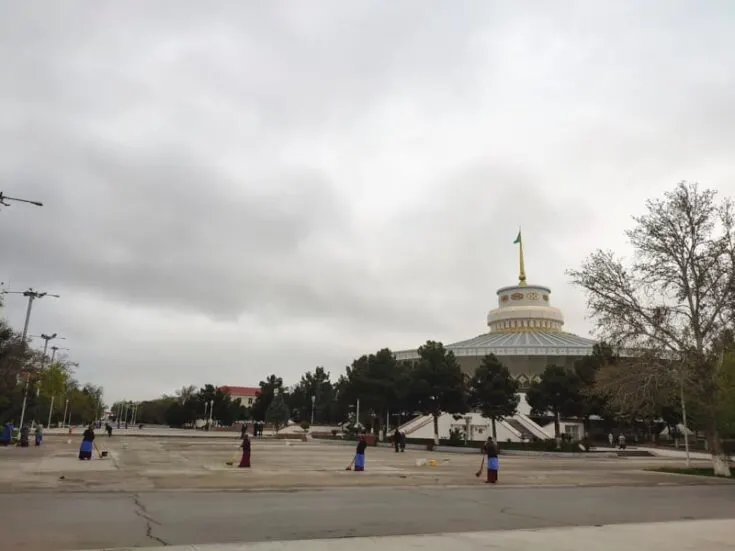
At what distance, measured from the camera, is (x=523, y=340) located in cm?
9306

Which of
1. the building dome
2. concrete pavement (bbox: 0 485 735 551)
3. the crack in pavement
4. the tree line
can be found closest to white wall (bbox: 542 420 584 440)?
the building dome

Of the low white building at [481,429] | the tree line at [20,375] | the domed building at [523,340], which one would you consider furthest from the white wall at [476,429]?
the tree line at [20,375]

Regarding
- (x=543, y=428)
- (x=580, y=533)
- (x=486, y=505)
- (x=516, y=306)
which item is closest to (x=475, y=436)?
(x=543, y=428)

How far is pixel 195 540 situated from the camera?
28.9 ft

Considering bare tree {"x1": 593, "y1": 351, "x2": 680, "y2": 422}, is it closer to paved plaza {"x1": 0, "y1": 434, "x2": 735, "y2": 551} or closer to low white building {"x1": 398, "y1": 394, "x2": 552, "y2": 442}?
paved plaza {"x1": 0, "y1": 434, "x2": 735, "y2": 551}

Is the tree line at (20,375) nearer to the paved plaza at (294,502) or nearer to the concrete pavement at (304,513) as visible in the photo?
the paved plaza at (294,502)

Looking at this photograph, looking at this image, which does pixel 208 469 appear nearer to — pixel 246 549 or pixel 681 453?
pixel 246 549

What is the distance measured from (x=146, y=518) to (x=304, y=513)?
302 cm

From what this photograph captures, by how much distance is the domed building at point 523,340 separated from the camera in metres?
84.8

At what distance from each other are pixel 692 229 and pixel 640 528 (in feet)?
64.0

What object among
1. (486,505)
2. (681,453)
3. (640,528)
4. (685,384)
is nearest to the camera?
(640,528)

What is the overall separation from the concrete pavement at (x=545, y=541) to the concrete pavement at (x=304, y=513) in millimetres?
721

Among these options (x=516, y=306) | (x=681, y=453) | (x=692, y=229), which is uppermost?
(x=516, y=306)

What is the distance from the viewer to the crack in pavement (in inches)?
347
